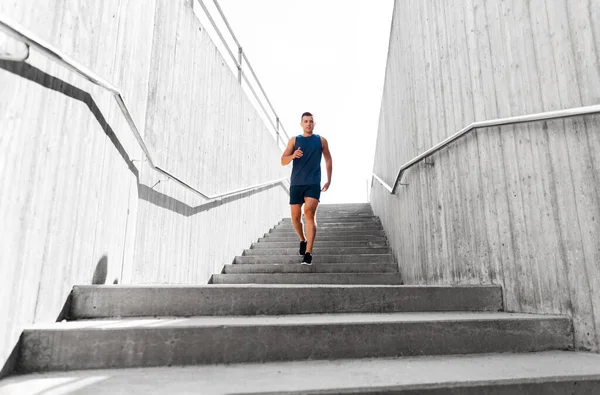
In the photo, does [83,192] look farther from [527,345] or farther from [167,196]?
[527,345]

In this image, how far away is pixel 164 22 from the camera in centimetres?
316

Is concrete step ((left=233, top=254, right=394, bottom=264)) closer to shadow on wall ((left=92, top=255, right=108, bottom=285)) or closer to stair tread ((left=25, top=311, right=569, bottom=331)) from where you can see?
stair tread ((left=25, top=311, right=569, bottom=331))

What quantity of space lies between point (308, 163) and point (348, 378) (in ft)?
8.36

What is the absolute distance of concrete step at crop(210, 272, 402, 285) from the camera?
340 centimetres

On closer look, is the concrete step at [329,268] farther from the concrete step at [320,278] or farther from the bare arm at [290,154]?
the bare arm at [290,154]

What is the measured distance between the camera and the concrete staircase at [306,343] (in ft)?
4.49

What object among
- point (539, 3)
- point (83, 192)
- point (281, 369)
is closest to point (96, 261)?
point (83, 192)

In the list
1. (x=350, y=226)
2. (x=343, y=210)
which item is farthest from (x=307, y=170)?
(x=343, y=210)

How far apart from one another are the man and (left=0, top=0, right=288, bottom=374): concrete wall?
40.9 inches

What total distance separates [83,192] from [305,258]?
90.6 inches

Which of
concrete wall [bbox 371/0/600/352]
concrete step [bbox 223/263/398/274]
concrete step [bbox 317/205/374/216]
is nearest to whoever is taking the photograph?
concrete wall [bbox 371/0/600/352]

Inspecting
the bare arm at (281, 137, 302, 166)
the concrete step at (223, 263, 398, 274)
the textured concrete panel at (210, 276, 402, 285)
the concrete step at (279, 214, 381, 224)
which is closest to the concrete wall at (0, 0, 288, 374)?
the textured concrete panel at (210, 276, 402, 285)

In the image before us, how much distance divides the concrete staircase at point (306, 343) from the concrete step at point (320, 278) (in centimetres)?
125

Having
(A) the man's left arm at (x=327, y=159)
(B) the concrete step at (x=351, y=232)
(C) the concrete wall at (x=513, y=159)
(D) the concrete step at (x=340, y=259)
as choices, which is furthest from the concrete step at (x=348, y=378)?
(B) the concrete step at (x=351, y=232)
